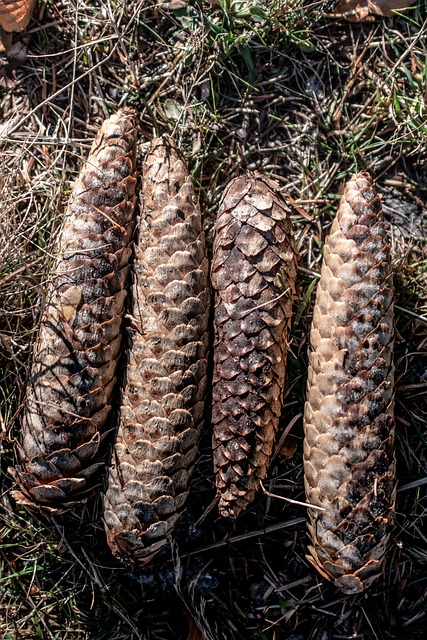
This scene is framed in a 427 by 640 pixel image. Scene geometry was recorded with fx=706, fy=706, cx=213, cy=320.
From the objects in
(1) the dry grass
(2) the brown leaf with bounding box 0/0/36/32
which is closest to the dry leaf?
(1) the dry grass

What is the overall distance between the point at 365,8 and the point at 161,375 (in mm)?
1741

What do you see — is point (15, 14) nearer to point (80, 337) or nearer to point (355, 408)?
point (80, 337)

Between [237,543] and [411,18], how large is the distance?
230 cm

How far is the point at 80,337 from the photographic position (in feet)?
8.56

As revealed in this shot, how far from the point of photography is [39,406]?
2.63 m

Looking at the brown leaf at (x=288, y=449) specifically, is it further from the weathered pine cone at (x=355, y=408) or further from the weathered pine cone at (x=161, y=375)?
the weathered pine cone at (x=161, y=375)

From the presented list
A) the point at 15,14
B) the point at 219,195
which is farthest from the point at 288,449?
the point at 15,14

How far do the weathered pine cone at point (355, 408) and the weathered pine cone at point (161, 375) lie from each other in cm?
48

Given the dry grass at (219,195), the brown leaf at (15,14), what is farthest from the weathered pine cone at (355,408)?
the brown leaf at (15,14)

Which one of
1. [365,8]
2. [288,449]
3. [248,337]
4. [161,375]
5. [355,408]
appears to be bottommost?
[288,449]

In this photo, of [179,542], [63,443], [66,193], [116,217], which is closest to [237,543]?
[179,542]

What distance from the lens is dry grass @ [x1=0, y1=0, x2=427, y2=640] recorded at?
2875 mm

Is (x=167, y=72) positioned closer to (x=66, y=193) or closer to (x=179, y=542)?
(x=66, y=193)

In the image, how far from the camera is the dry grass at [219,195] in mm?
2875
